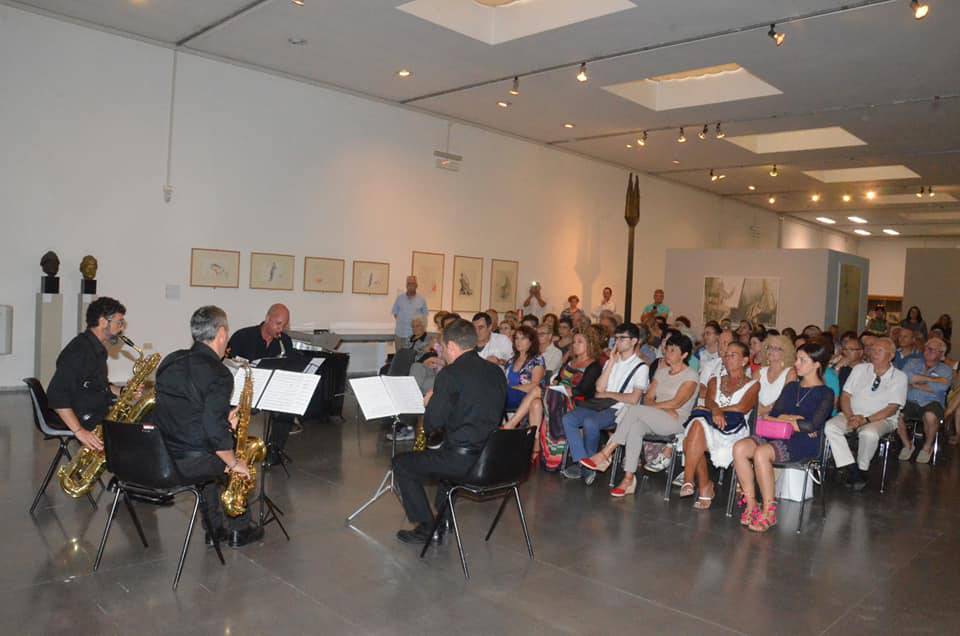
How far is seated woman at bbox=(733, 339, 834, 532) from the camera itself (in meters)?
4.96

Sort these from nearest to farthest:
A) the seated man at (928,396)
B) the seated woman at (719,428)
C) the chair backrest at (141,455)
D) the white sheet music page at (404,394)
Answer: the chair backrest at (141,455) → the white sheet music page at (404,394) → the seated woman at (719,428) → the seated man at (928,396)

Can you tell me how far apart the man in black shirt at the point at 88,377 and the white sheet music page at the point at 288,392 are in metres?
1.03

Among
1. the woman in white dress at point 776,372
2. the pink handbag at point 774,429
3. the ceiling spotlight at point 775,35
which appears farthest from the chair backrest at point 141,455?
the ceiling spotlight at point 775,35

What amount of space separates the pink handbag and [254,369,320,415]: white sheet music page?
3.12 metres

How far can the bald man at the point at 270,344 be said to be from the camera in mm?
5898

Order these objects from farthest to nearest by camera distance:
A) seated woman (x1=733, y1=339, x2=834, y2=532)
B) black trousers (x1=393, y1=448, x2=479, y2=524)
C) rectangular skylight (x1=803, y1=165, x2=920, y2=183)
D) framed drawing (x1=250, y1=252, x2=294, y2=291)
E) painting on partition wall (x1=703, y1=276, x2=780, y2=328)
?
painting on partition wall (x1=703, y1=276, x2=780, y2=328) → rectangular skylight (x1=803, y1=165, x2=920, y2=183) → framed drawing (x1=250, y1=252, x2=294, y2=291) → seated woman (x1=733, y1=339, x2=834, y2=532) → black trousers (x1=393, y1=448, x2=479, y2=524)

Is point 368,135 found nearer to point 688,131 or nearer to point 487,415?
point 688,131

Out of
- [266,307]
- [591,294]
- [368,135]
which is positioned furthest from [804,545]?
[591,294]

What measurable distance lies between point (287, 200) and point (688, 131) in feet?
21.5

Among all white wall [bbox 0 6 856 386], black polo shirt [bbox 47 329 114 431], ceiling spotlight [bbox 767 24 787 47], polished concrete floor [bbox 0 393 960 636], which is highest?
ceiling spotlight [bbox 767 24 787 47]

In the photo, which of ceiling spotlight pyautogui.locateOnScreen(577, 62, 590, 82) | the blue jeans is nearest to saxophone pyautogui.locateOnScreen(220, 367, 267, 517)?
the blue jeans

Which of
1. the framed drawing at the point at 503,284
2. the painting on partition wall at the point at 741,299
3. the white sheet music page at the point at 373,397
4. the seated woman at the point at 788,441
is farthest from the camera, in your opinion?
the painting on partition wall at the point at 741,299

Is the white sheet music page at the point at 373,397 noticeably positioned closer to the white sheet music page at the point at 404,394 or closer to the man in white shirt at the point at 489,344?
the white sheet music page at the point at 404,394

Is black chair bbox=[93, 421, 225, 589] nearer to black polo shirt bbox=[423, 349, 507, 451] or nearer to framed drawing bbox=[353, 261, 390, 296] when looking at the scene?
black polo shirt bbox=[423, 349, 507, 451]
